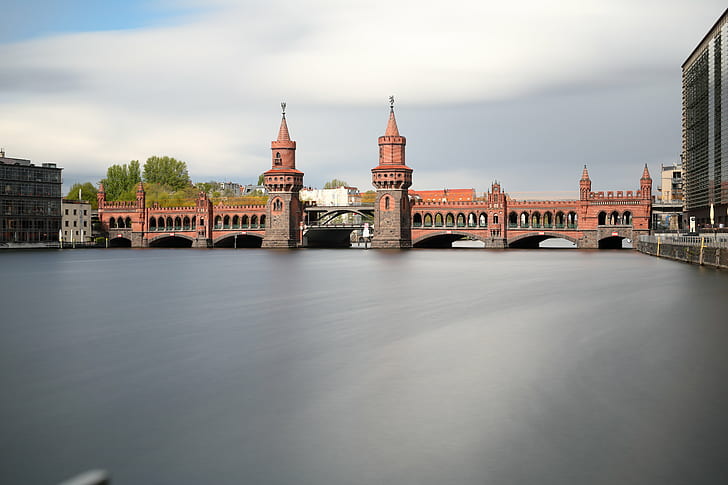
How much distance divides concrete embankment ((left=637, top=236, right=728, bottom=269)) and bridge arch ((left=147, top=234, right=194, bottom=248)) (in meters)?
77.6

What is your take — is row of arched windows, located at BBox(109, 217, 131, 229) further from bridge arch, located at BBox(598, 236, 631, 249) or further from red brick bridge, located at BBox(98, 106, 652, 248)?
bridge arch, located at BBox(598, 236, 631, 249)

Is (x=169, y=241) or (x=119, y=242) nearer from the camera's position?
(x=119, y=242)

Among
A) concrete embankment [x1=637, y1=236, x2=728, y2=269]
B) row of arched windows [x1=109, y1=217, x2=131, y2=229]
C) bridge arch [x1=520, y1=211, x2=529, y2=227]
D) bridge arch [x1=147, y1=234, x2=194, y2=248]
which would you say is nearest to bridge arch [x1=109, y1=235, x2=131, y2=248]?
row of arched windows [x1=109, y1=217, x2=131, y2=229]

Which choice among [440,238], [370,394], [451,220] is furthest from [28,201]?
[370,394]

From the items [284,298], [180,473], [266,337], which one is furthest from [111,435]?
[284,298]

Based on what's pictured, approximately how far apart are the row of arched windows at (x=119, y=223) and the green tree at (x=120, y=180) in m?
16.8

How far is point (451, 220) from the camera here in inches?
4567

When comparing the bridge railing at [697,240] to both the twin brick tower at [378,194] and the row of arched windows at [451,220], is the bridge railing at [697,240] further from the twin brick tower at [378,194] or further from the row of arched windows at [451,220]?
the twin brick tower at [378,194]

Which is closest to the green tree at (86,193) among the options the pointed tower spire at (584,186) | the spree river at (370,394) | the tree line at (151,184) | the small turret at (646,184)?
the tree line at (151,184)

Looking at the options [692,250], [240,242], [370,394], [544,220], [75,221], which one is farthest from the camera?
[240,242]

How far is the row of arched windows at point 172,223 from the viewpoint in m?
121

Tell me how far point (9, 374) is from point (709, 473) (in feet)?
44.9

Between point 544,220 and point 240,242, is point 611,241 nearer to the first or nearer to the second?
point 544,220

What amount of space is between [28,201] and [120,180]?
36484 millimetres
